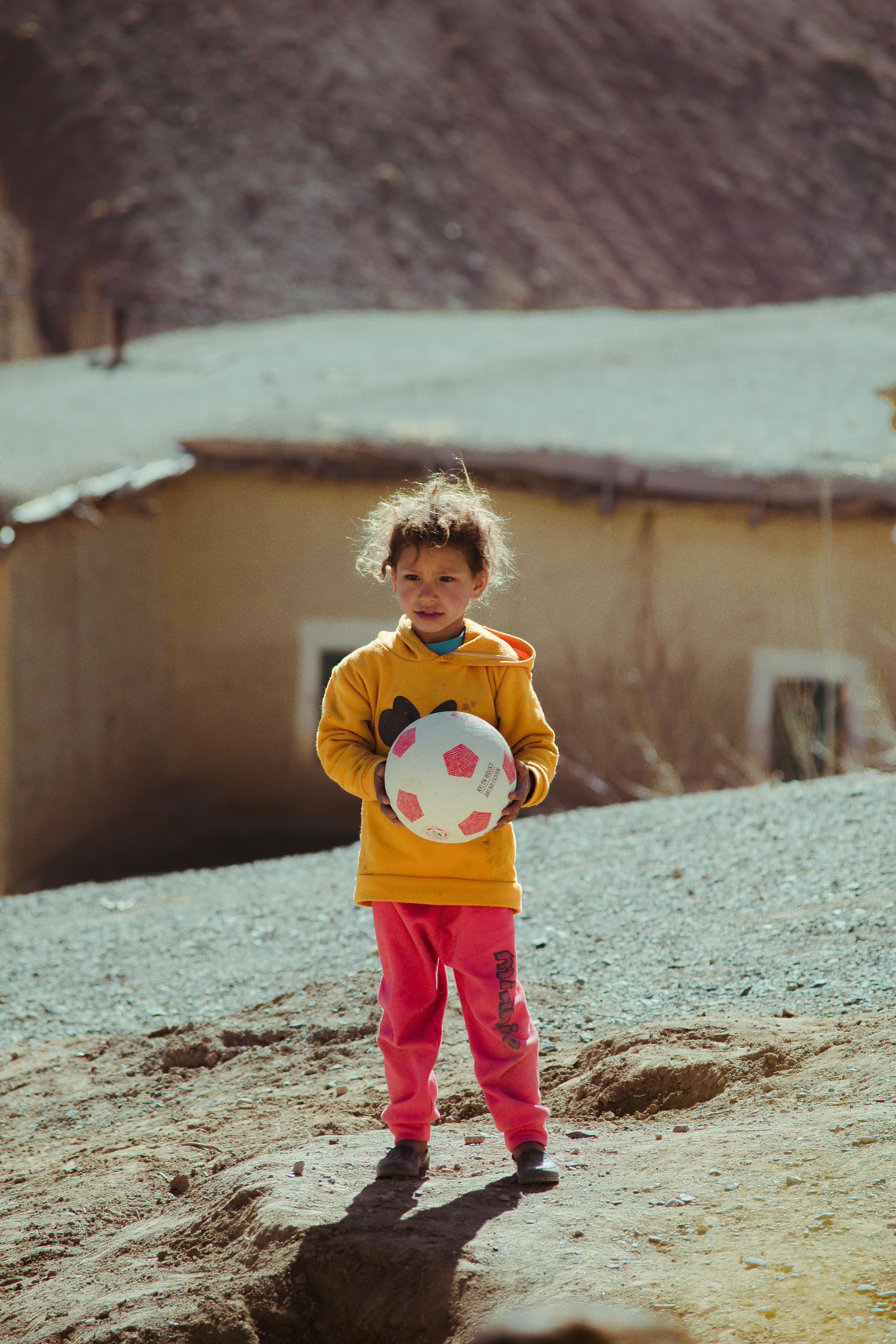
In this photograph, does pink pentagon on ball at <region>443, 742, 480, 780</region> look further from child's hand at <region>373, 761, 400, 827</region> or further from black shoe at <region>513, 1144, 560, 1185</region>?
black shoe at <region>513, 1144, 560, 1185</region>

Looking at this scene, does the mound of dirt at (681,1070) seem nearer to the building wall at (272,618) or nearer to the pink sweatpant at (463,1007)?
the pink sweatpant at (463,1007)

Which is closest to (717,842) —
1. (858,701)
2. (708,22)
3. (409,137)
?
(858,701)

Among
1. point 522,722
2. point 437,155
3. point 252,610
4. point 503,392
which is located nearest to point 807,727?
point 252,610

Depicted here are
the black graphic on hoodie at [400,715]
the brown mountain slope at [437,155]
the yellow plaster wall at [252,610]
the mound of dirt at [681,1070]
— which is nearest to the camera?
the black graphic on hoodie at [400,715]

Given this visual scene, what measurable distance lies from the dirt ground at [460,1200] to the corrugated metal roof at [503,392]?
5.99 m

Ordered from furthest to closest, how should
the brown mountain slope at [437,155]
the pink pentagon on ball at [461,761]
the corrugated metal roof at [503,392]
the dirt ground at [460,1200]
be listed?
the brown mountain slope at [437,155], the corrugated metal roof at [503,392], the pink pentagon on ball at [461,761], the dirt ground at [460,1200]

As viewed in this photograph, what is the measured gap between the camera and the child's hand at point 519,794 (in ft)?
9.82

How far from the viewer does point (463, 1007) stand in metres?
3.10

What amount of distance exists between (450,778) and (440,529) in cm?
57

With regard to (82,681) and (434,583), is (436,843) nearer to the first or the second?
(434,583)

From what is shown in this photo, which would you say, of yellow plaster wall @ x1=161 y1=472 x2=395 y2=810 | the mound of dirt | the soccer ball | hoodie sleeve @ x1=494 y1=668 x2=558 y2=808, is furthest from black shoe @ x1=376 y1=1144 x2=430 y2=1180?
yellow plaster wall @ x1=161 y1=472 x2=395 y2=810

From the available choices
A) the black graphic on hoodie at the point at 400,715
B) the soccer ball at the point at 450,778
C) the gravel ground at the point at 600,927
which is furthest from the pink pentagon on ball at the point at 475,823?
the gravel ground at the point at 600,927

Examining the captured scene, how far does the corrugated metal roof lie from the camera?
10.2 m

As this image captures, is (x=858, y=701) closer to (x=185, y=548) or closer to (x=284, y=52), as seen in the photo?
(x=185, y=548)
